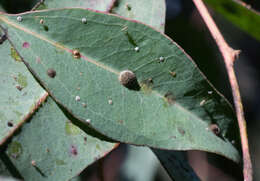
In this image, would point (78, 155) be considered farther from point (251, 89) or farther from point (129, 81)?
point (251, 89)

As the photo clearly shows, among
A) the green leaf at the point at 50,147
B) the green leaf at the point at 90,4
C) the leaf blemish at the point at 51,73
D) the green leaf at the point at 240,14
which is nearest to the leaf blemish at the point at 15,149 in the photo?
the green leaf at the point at 50,147

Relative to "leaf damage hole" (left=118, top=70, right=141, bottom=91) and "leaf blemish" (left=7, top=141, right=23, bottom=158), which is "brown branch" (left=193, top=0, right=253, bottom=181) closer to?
"leaf damage hole" (left=118, top=70, right=141, bottom=91)

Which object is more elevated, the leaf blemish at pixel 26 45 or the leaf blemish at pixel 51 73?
the leaf blemish at pixel 26 45

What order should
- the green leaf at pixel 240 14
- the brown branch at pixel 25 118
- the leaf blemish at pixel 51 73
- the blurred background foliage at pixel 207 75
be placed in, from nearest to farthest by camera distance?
the leaf blemish at pixel 51 73 → the brown branch at pixel 25 118 → the green leaf at pixel 240 14 → the blurred background foliage at pixel 207 75

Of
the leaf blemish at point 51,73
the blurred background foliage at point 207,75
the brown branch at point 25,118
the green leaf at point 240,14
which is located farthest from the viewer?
the blurred background foliage at point 207,75

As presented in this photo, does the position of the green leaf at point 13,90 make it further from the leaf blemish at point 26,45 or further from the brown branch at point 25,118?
the leaf blemish at point 26,45

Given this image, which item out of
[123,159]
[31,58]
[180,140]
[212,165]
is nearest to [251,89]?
[212,165]

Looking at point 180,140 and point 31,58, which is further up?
point 31,58
